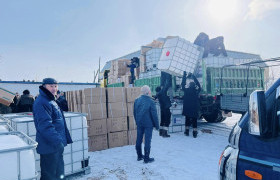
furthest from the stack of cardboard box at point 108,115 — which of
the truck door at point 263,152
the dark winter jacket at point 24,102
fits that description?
the truck door at point 263,152

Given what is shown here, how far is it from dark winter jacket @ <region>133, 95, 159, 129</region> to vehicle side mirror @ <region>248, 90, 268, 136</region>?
3.02 m

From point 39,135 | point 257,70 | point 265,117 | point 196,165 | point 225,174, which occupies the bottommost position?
point 196,165

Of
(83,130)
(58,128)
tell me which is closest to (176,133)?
(83,130)

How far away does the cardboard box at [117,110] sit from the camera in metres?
5.79

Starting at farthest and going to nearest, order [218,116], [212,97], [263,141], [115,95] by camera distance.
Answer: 1. [218,116]
2. [212,97]
3. [115,95]
4. [263,141]

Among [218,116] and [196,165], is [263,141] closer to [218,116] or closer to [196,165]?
[196,165]

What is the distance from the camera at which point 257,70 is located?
787cm

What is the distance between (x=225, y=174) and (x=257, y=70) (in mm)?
7351

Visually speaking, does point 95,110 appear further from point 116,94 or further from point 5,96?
point 5,96

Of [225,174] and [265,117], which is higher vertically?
[265,117]

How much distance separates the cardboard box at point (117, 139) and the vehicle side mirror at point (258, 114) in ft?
15.2

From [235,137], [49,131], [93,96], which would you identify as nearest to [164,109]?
[93,96]

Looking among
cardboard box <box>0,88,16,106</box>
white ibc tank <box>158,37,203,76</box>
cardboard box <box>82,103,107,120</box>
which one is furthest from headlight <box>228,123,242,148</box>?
cardboard box <box>0,88,16,106</box>

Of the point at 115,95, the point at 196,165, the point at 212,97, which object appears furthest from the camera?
the point at 212,97
